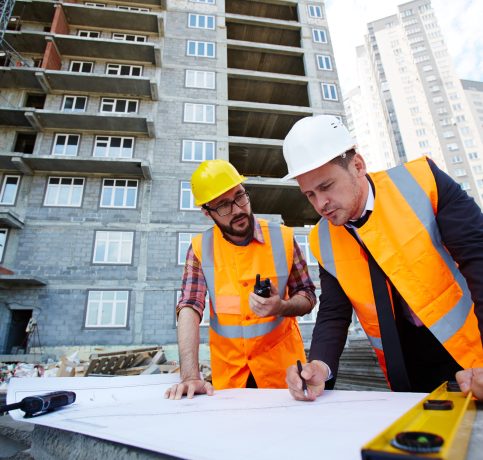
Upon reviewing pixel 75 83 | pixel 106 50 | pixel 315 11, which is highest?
pixel 315 11

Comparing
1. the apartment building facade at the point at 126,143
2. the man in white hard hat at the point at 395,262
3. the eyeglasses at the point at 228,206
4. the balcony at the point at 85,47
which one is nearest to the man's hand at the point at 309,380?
the man in white hard hat at the point at 395,262

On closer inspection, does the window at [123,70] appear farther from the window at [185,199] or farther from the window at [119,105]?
the window at [185,199]

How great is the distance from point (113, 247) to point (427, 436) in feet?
47.4

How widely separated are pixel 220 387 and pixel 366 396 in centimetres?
113

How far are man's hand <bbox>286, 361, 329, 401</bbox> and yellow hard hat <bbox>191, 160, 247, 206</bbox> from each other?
138 centimetres

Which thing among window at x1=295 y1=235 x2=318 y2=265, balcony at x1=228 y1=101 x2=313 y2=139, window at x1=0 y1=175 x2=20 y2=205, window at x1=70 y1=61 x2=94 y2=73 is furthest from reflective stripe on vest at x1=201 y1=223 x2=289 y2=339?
window at x1=70 y1=61 x2=94 y2=73

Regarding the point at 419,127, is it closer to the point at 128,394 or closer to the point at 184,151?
the point at 184,151

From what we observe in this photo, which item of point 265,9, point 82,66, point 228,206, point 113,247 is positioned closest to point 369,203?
point 228,206

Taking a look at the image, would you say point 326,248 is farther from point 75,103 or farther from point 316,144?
point 75,103

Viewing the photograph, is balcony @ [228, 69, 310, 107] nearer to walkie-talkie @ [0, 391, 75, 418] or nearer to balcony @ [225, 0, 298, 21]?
balcony @ [225, 0, 298, 21]

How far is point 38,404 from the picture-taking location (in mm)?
1189

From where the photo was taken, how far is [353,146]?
5.51 feet

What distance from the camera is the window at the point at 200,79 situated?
17328mm

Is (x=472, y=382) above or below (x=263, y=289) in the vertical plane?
below
